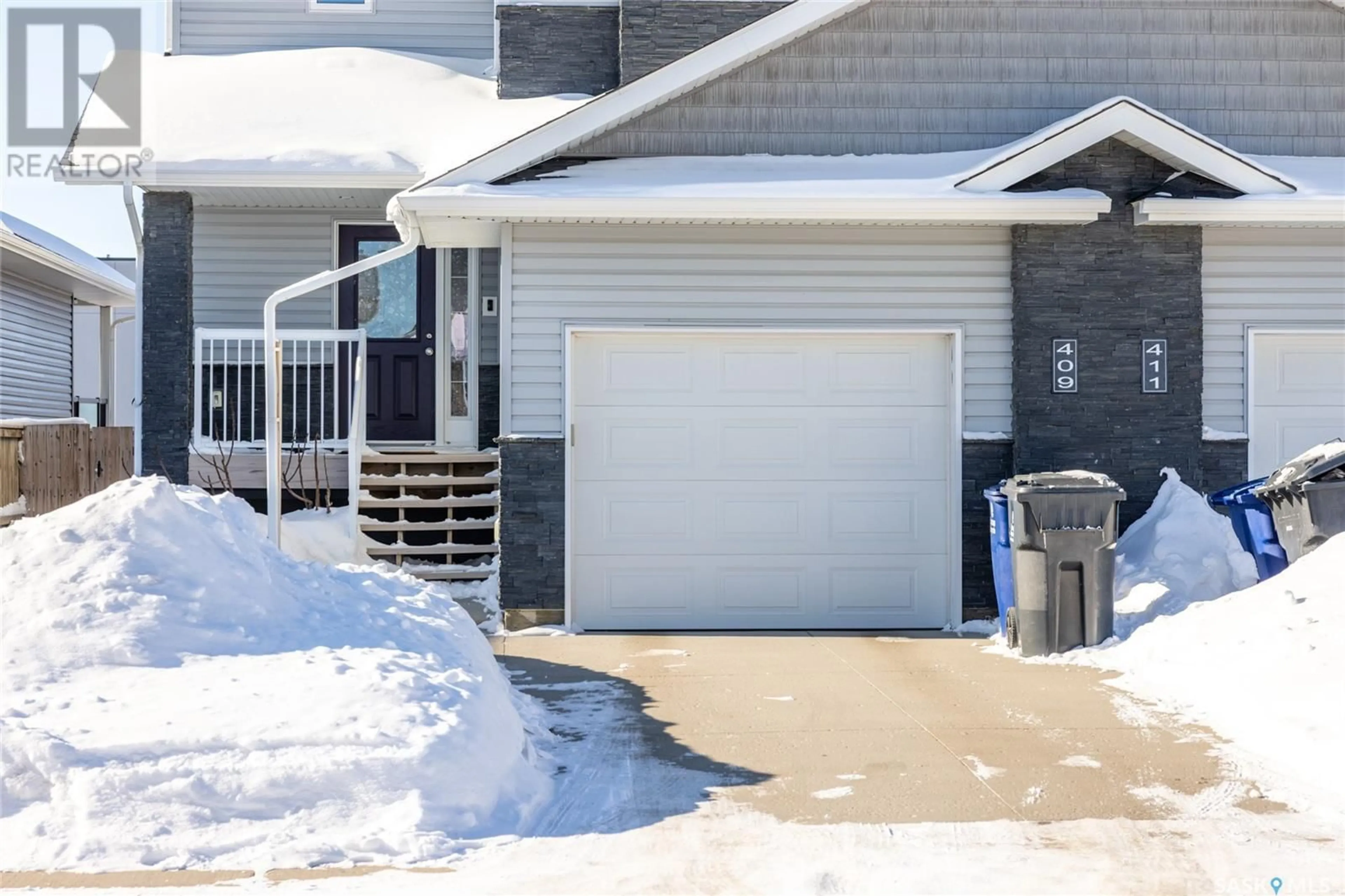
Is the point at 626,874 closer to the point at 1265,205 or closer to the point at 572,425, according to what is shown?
the point at 572,425

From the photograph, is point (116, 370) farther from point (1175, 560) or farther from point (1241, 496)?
point (1241, 496)

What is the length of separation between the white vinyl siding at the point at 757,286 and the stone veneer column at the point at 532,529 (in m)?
0.22

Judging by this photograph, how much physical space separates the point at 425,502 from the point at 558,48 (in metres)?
5.52

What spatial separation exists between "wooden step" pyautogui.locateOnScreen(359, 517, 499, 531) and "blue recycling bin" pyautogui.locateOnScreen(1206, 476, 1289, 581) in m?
5.71

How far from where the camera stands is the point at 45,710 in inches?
191

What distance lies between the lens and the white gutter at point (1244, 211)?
943cm

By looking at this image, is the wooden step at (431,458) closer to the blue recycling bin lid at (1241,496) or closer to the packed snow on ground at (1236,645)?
the packed snow on ground at (1236,645)

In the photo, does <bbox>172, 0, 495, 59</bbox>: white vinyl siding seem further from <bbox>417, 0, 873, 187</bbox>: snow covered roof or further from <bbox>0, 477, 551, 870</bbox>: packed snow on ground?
<bbox>0, 477, 551, 870</bbox>: packed snow on ground

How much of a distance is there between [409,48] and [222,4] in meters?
2.16

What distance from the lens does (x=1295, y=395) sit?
1012 centimetres

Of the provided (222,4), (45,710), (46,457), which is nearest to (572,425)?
(45,710)

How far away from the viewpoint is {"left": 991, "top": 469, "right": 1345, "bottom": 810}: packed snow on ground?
5.73 meters

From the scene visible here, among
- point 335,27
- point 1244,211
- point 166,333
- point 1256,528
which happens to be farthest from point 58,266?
point 1256,528

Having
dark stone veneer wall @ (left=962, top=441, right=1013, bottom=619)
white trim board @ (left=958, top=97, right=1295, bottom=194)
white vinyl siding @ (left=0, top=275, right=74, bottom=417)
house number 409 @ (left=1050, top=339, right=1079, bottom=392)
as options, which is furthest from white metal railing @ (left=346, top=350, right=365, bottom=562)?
white vinyl siding @ (left=0, top=275, right=74, bottom=417)
